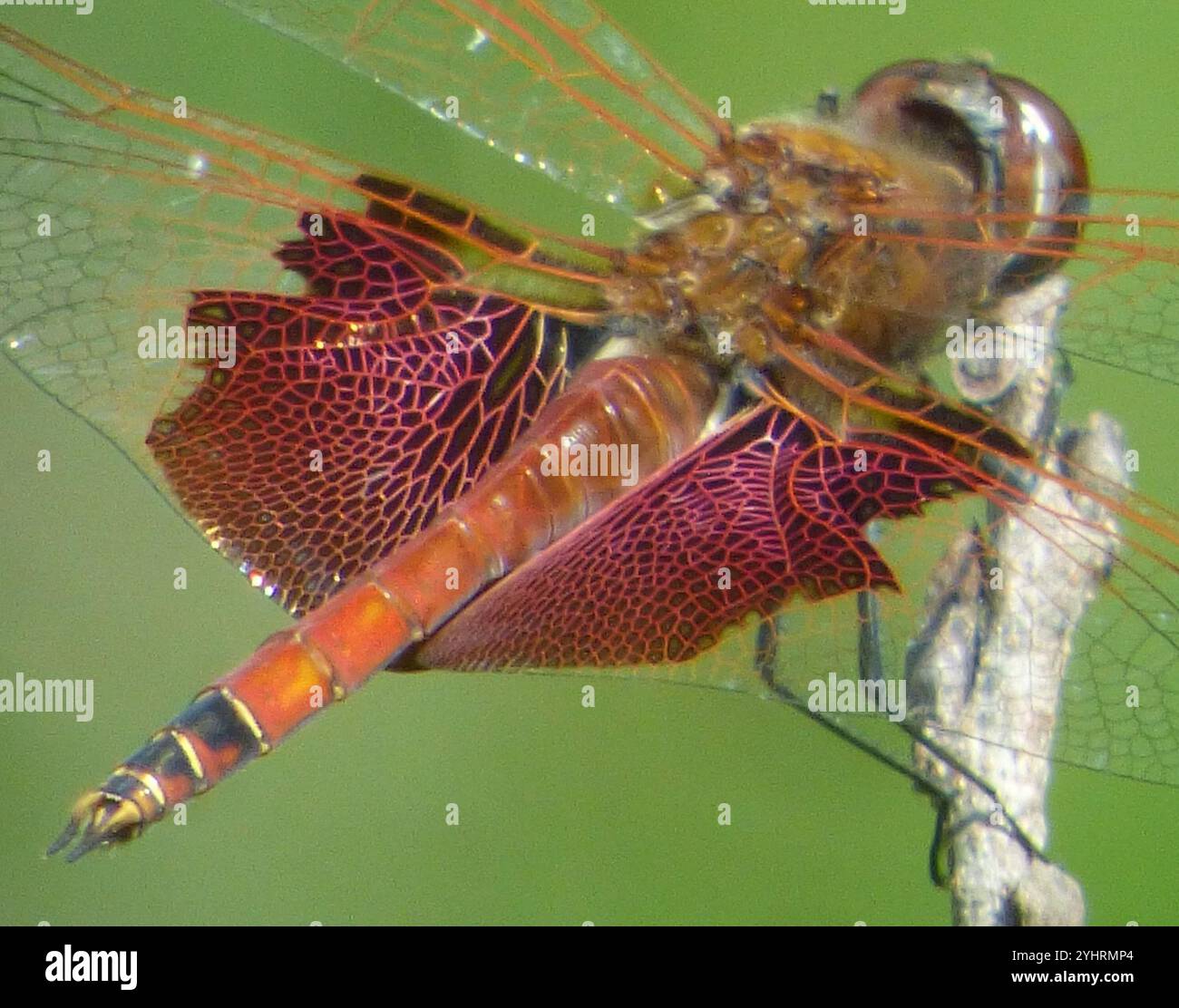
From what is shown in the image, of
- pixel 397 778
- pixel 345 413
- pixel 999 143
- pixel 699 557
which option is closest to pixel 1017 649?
pixel 699 557

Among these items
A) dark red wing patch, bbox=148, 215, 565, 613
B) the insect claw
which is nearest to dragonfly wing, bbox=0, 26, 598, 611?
dark red wing patch, bbox=148, 215, 565, 613

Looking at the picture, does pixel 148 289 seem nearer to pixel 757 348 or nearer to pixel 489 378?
pixel 489 378

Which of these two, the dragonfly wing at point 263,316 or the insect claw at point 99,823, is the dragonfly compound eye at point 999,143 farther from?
the insect claw at point 99,823

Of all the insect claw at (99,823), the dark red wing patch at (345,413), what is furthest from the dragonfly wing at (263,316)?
the insect claw at (99,823)

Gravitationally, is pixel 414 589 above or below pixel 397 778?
above

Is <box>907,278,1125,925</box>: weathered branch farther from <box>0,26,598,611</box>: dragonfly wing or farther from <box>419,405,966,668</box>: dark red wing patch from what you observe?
<box>0,26,598,611</box>: dragonfly wing

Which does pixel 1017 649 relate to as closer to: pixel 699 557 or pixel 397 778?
pixel 699 557
